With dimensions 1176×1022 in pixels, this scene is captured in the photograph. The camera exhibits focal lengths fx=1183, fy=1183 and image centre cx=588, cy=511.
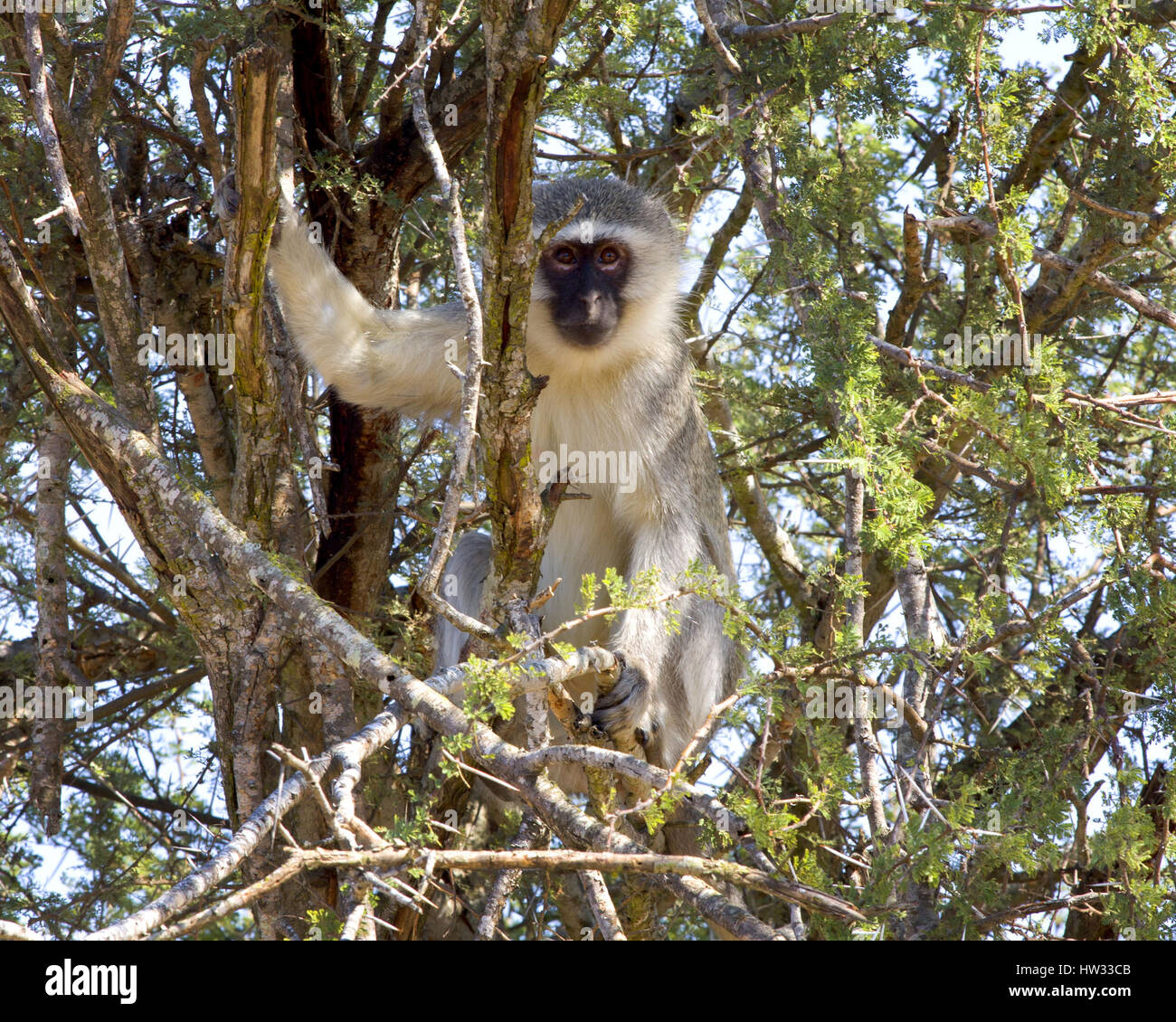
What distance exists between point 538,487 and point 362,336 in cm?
128

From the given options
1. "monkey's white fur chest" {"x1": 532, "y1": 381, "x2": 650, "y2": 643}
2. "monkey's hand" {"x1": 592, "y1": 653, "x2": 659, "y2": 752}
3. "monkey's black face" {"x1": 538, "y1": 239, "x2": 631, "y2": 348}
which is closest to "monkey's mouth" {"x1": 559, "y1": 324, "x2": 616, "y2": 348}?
"monkey's black face" {"x1": 538, "y1": 239, "x2": 631, "y2": 348}

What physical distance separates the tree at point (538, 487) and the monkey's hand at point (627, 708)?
19 cm

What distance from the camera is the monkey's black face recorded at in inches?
164

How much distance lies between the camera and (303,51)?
4.34 meters

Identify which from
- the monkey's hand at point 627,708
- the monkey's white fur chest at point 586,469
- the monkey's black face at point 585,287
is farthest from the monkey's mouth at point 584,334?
the monkey's hand at point 627,708

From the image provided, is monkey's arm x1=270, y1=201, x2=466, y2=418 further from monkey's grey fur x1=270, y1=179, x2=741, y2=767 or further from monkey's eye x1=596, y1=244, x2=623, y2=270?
monkey's eye x1=596, y1=244, x2=623, y2=270

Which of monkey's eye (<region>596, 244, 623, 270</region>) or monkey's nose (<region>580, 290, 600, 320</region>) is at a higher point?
monkey's eye (<region>596, 244, 623, 270</region>)

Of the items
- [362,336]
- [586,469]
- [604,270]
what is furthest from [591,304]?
[362,336]

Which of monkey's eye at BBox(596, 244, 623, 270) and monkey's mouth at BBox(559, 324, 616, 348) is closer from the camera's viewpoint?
monkey's mouth at BBox(559, 324, 616, 348)

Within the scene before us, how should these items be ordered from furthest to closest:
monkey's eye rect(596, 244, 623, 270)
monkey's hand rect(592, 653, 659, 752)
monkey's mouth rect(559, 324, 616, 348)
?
monkey's eye rect(596, 244, 623, 270), monkey's mouth rect(559, 324, 616, 348), monkey's hand rect(592, 653, 659, 752)

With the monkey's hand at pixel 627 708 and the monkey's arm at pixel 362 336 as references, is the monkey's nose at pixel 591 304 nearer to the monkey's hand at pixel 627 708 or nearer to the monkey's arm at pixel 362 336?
the monkey's arm at pixel 362 336

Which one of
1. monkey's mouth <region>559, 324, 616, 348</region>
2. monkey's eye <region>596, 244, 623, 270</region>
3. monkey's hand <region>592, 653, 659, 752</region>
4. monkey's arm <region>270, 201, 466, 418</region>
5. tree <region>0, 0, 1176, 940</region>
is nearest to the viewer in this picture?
tree <region>0, 0, 1176, 940</region>

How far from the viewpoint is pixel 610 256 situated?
451 centimetres

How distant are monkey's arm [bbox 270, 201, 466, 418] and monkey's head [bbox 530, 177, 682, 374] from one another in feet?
1.15
